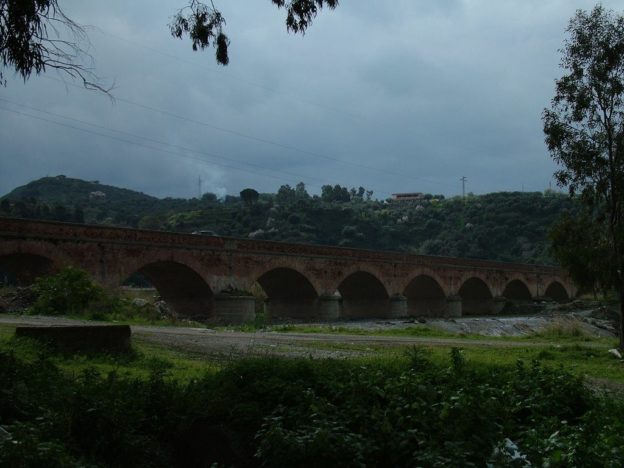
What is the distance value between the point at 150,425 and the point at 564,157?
37.2 ft

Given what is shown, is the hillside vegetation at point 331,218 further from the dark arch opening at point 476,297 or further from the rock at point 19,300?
the rock at point 19,300

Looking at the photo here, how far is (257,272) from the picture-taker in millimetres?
31766

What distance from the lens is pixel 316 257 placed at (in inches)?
1411

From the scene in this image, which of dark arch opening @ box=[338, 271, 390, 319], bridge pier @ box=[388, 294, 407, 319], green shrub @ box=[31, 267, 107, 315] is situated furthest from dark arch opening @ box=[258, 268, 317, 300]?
green shrub @ box=[31, 267, 107, 315]

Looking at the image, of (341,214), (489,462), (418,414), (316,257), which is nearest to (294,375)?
(418,414)

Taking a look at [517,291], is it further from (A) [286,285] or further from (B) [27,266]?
(B) [27,266]

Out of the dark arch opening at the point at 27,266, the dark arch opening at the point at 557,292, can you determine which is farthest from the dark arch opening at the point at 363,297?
the dark arch opening at the point at 557,292

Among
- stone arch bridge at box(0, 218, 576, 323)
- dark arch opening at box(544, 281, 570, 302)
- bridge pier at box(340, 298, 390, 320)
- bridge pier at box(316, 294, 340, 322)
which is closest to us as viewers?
stone arch bridge at box(0, 218, 576, 323)

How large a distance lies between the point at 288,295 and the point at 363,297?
7.10 metres

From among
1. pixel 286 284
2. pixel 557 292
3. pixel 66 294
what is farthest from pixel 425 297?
pixel 66 294

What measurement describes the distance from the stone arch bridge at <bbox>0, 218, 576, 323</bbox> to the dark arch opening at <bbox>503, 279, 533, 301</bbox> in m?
0.43

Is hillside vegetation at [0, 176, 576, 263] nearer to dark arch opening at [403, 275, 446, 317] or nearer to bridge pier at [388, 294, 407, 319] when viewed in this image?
dark arch opening at [403, 275, 446, 317]

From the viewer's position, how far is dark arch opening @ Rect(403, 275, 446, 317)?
4694cm

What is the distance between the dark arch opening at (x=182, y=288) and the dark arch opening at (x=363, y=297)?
474 inches
